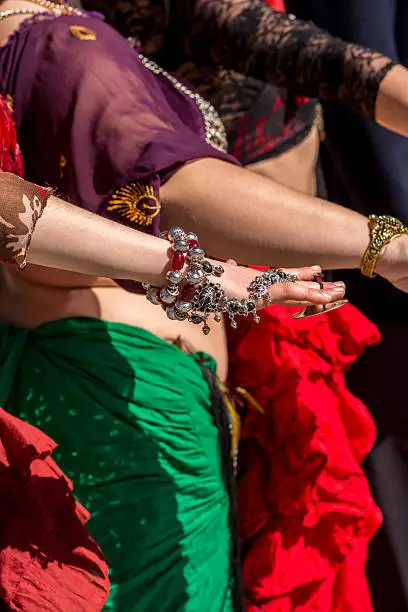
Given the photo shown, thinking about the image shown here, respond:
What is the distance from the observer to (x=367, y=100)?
2.65 feet

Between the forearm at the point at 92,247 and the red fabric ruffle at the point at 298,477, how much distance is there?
419 mm

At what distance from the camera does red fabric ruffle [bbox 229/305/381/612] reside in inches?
33.0

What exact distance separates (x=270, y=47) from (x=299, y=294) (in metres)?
0.47

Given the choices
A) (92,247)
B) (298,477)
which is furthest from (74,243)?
(298,477)

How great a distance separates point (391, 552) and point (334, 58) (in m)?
0.77

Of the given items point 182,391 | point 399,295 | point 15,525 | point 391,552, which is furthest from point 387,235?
point 391,552

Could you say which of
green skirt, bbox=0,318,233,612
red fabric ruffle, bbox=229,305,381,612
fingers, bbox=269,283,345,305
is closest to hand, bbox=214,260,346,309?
fingers, bbox=269,283,345,305

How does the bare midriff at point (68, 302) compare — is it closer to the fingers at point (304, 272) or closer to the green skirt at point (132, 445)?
the green skirt at point (132, 445)

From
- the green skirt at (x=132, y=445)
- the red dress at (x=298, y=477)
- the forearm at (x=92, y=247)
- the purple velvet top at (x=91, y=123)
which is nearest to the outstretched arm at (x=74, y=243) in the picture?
the forearm at (x=92, y=247)

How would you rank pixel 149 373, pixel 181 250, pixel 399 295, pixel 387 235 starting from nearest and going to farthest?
pixel 181 250 < pixel 387 235 < pixel 149 373 < pixel 399 295

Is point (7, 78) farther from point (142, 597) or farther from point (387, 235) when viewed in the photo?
point (142, 597)

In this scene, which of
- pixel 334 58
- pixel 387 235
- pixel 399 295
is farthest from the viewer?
pixel 399 295

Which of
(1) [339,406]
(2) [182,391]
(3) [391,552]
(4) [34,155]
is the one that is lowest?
(3) [391,552]

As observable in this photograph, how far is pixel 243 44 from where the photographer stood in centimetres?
86
